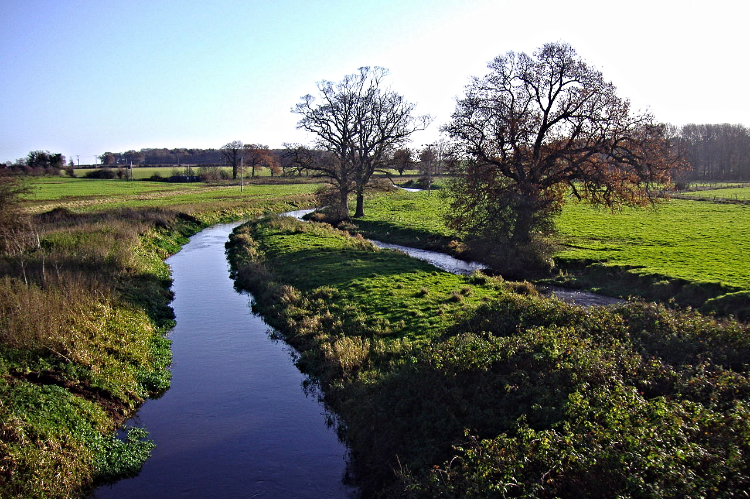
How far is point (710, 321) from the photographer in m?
10.5

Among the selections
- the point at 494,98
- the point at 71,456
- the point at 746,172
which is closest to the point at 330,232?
the point at 494,98

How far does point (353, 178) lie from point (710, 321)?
39.2m

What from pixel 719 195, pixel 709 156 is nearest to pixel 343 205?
pixel 719 195

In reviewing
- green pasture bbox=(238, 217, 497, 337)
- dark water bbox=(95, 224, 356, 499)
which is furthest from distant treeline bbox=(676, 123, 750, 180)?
dark water bbox=(95, 224, 356, 499)

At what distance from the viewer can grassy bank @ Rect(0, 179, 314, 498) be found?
8.93 m

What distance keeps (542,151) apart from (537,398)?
857 inches

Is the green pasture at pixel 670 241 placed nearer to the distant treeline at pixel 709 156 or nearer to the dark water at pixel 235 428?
the dark water at pixel 235 428

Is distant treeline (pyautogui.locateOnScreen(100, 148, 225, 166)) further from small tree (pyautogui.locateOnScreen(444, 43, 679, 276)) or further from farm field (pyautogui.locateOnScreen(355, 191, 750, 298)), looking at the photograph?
small tree (pyautogui.locateOnScreen(444, 43, 679, 276))

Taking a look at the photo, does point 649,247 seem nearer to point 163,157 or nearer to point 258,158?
point 258,158

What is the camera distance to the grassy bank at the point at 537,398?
6.26 meters

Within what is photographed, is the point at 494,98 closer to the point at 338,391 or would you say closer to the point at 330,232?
the point at 330,232

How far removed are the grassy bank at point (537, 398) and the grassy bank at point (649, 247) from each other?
9921mm

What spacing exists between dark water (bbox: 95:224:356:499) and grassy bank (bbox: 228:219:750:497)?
77 cm

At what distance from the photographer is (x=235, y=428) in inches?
442
